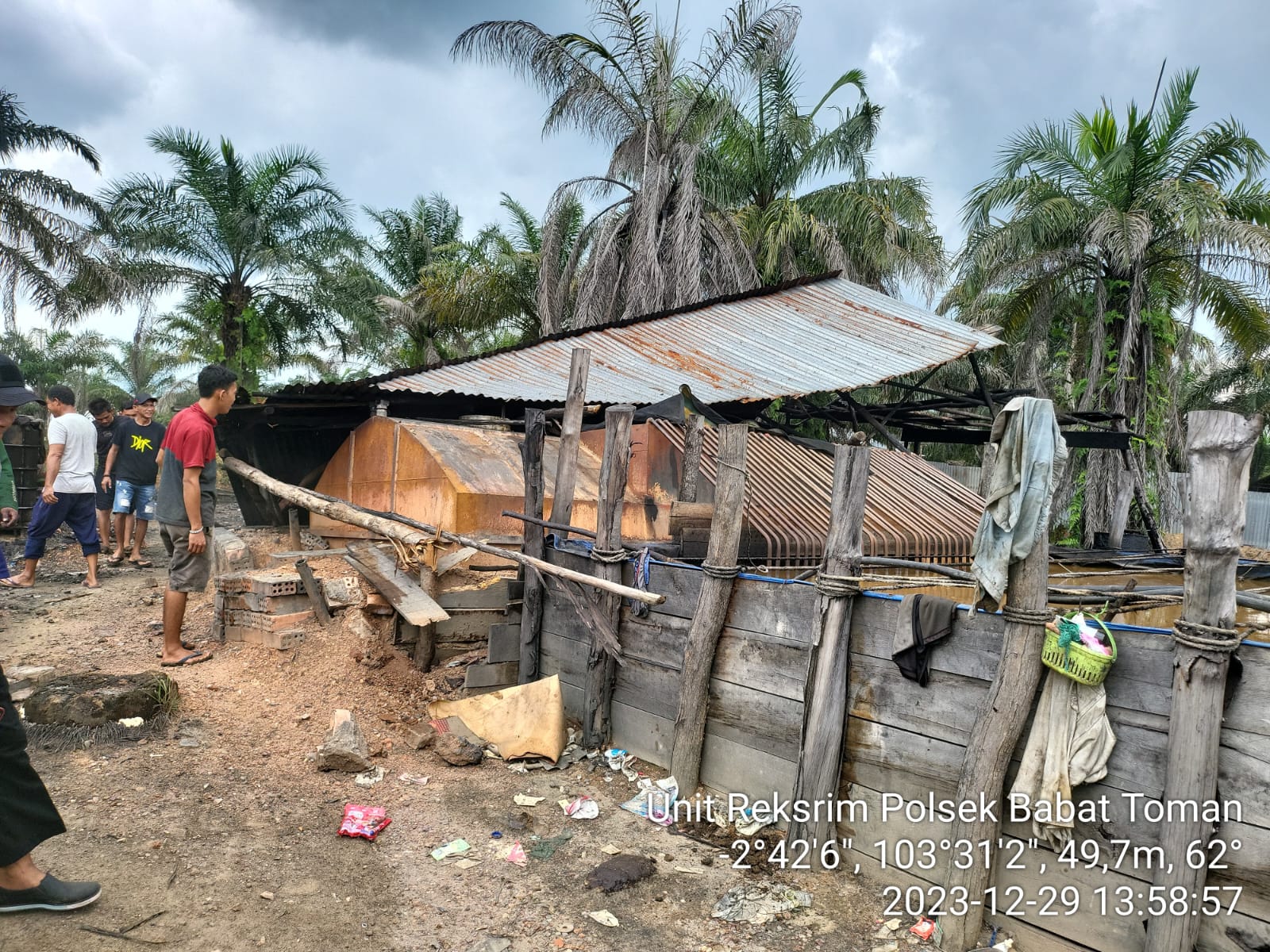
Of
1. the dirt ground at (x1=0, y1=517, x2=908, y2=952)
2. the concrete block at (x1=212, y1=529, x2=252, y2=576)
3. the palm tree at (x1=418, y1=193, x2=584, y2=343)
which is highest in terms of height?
the palm tree at (x1=418, y1=193, x2=584, y2=343)

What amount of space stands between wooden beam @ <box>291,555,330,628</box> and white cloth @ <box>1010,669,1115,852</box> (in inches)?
192

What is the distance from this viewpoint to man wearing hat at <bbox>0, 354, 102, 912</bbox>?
2.96m

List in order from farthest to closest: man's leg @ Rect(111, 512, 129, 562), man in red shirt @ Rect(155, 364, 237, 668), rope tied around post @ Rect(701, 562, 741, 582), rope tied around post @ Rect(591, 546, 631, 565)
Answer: man's leg @ Rect(111, 512, 129, 562) → man in red shirt @ Rect(155, 364, 237, 668) → rope tied around post @ Rect(591, 546, 631, 565) → rope tied around post @ Rect(701, 562, 741, 582)

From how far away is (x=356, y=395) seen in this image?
8195mm

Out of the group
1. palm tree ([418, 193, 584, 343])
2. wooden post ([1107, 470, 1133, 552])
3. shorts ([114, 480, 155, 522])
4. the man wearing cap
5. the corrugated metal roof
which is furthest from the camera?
palm tree ([418, 193, 584, 343])

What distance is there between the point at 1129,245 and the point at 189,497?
14378mm

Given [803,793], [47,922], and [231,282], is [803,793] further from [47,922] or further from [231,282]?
[231,282]

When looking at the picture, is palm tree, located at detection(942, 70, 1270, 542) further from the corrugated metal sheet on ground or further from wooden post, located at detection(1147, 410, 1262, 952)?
wooden post, located at detection(1147, 410, 1262, 952)

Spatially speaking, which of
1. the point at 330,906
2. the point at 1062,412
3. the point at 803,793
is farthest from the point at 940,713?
the point at 1062,412

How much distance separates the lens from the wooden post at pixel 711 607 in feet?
15.4

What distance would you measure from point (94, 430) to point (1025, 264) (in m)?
15.2

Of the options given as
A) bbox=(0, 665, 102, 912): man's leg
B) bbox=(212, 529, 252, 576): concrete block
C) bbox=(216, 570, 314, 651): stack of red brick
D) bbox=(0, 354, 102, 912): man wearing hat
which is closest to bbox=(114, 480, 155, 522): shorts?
bbox=(212, 529, 252, 576): concrete block

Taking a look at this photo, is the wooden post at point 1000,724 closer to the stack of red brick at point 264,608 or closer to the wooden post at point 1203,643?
the wooden post at point 1203,643

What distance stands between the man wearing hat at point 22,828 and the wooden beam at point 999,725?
11.4ft
